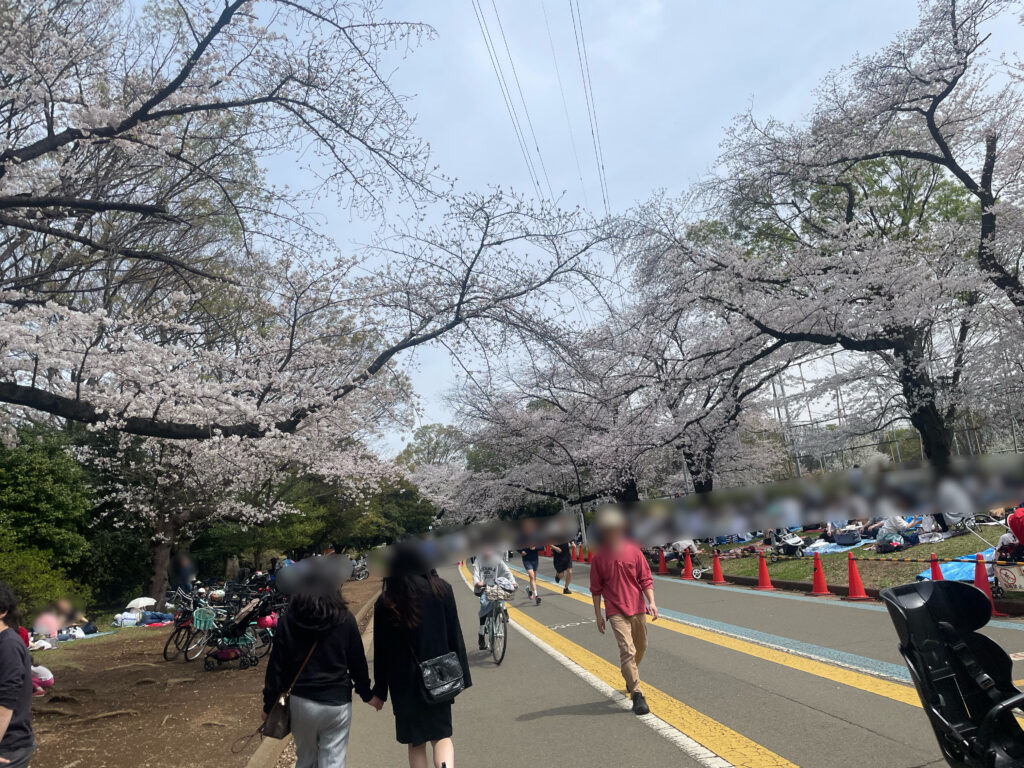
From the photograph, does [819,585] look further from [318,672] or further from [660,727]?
[318,672]

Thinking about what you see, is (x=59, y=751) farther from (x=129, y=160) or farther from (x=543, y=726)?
(x=129, y=160)

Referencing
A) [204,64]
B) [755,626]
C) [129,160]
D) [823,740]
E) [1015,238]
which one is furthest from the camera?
[1015,238]

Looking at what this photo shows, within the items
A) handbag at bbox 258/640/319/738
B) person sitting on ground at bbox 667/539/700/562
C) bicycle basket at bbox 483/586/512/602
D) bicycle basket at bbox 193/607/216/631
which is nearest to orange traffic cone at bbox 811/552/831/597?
person sitting on ground at bbox 667/539/700/562

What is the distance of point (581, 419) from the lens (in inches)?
1097

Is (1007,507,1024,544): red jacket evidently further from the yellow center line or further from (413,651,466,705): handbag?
(413,651,466,705): handbag

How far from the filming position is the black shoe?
6.41 metres

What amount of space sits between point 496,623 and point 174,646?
6597 mm

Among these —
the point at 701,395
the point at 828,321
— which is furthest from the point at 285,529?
the point at 828,321

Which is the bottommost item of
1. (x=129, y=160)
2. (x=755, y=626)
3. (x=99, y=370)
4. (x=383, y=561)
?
(x=755, y=626)

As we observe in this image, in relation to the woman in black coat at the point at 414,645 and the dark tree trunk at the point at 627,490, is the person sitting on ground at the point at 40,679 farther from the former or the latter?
the dark tree trunk at the point at 627,490

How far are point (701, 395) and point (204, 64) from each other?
19.1 meters

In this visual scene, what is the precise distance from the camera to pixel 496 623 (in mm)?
10211

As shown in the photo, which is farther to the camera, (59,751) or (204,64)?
(204,64)

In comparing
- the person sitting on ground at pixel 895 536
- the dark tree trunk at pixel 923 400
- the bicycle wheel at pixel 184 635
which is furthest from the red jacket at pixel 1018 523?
the bicycle wheel at pixel 184 635
